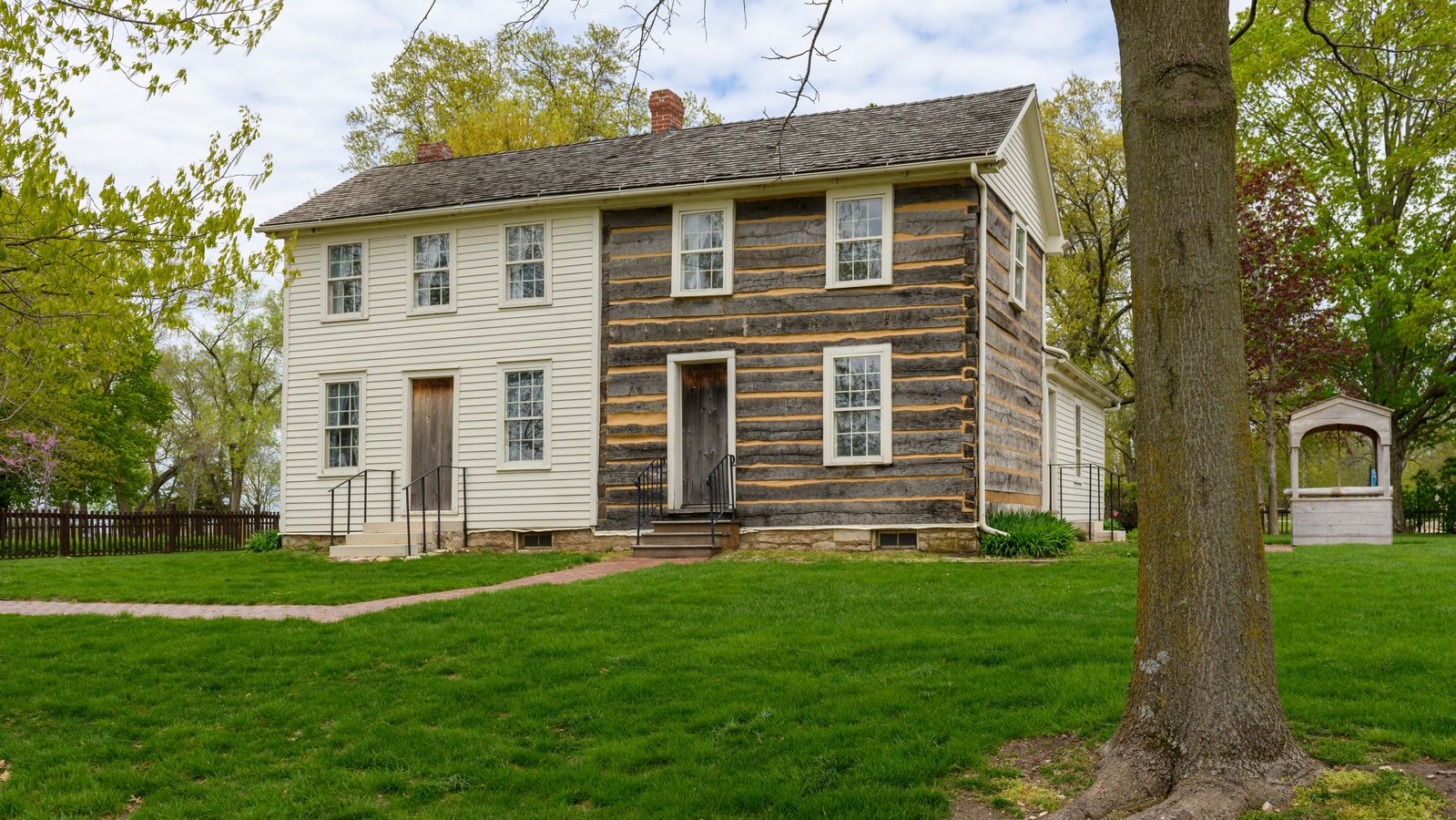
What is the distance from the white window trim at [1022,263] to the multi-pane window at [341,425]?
36.5 feet

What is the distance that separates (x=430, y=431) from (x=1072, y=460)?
13.2 meters

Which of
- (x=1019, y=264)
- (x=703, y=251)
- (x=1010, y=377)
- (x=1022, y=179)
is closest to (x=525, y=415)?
(x=703, y=251)

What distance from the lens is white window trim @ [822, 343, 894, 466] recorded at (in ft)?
54.3

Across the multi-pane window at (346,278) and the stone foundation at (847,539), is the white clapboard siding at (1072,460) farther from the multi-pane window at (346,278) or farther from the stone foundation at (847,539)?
the multi-pane window at (346,278)

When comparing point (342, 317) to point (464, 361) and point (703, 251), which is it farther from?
point (703, 251)

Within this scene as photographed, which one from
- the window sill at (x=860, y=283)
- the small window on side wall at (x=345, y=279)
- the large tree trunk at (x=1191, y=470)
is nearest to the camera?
the large tree trunk at (x=1191, y=470)

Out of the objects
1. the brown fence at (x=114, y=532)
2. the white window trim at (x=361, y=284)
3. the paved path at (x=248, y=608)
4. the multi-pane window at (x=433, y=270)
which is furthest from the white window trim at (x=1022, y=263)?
the brown fence at (x=114, y=532)

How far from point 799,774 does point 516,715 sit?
2.46 meters

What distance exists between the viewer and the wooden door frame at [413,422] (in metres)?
18.9

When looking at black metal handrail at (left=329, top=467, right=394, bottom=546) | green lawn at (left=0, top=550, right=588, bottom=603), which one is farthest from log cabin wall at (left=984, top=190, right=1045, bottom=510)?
black metal handrail at (left=329, top=467, right=394, bottom=546)

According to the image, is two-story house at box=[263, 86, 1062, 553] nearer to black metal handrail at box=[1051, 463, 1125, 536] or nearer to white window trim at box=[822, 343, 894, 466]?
white window trim at box=[822, 343, 894, 466]

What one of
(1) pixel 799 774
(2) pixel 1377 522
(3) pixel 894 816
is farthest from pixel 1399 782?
(2) pixel 1377 522

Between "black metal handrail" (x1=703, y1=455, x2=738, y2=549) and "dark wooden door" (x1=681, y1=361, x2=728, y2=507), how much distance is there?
0.27m

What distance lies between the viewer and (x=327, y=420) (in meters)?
19.9
